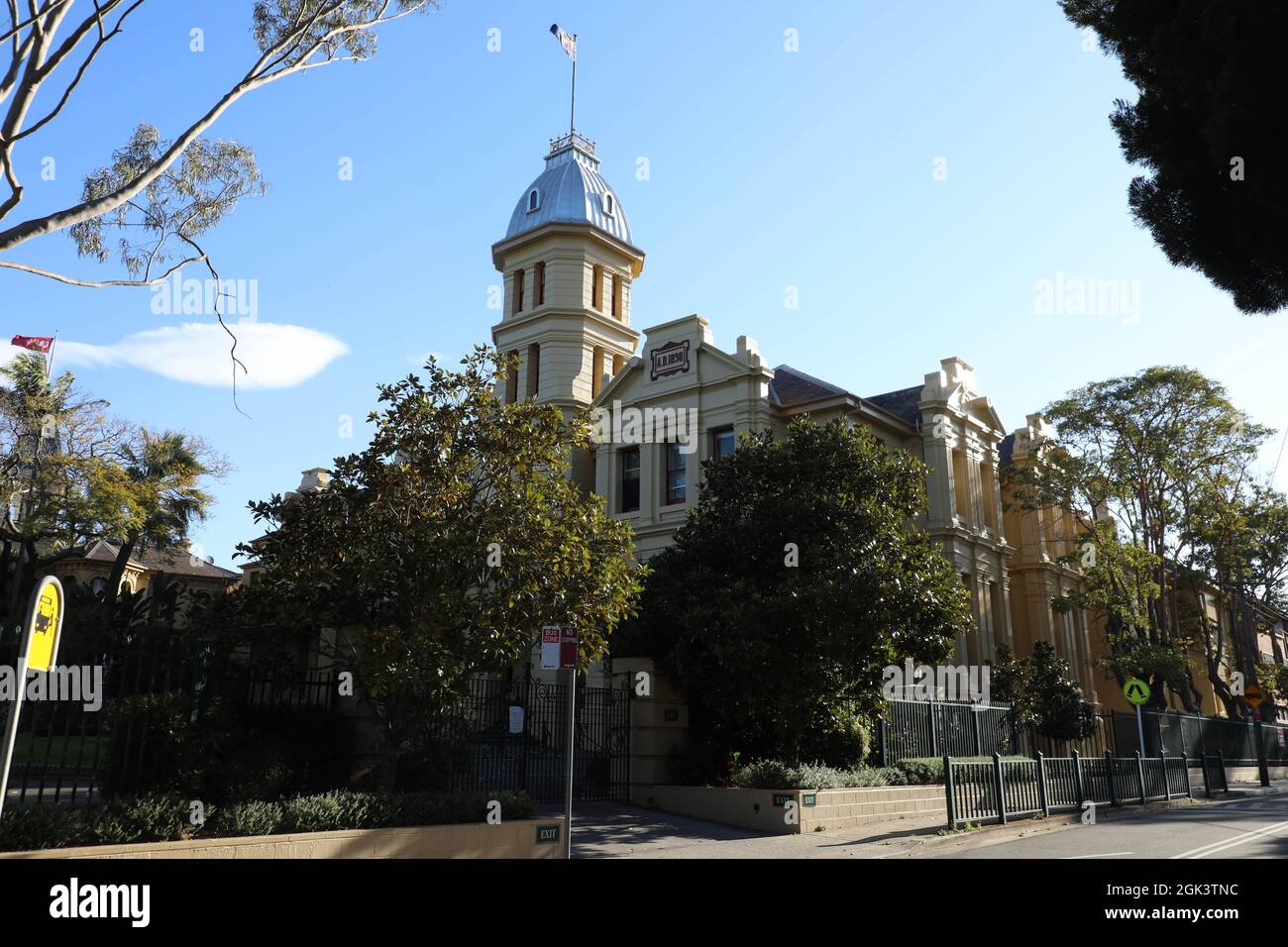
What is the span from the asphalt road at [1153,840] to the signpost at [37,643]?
10902 mm

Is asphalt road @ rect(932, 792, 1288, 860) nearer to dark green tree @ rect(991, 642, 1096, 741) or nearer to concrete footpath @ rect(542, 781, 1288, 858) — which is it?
concrete footpath @ rect(542, 781, 1288, 858)

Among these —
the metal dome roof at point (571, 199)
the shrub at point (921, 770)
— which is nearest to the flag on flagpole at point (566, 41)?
the metal dome roof at point (571, 199)

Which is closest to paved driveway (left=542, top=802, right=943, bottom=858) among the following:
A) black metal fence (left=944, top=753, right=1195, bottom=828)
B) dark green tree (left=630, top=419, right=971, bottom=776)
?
black metal fence (left=944, top=753, right=1195, bottom=828)

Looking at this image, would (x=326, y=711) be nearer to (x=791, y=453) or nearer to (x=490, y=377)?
(x=490, y=377)

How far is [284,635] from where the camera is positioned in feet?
43.0

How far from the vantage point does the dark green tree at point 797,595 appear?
17812 millimetres

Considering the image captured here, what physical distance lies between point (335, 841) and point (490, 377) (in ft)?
21.5

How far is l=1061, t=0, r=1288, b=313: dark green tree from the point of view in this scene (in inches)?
373

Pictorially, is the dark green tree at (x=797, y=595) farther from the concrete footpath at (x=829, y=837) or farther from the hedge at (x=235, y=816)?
the hedge at (x=235, y=816)

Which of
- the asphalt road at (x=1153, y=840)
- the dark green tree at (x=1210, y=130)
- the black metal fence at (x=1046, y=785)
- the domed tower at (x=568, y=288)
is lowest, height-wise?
the asphalt road at (x=1153, y=840)

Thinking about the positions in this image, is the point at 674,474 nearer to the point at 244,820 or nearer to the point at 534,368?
the point at 534,368

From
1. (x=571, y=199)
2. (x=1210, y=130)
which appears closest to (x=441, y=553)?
(x=1210, y=130)

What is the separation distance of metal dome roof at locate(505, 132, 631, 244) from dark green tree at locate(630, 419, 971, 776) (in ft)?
60.9
